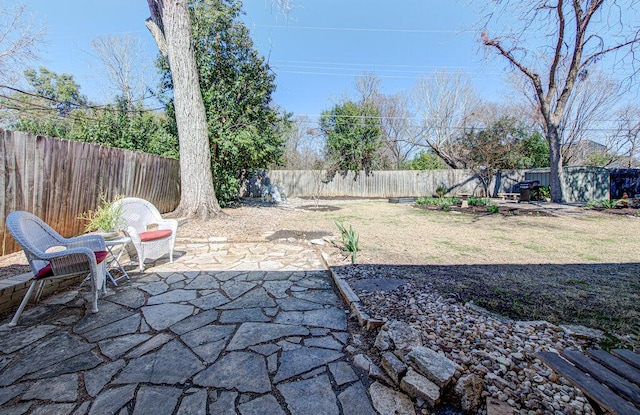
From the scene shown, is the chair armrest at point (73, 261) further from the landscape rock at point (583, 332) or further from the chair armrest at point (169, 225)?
the landscape rock at point (583, 332)

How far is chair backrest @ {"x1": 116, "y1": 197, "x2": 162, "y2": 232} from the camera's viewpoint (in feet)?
11.6

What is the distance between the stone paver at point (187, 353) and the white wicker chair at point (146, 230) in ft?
1.66

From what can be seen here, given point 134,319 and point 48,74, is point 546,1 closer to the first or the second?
point 134,319

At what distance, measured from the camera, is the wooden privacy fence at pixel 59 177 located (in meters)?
3.32

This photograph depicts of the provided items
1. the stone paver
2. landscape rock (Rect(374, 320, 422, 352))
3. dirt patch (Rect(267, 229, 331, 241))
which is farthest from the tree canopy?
landscape rock (Rect(374, 320, 422, 352))

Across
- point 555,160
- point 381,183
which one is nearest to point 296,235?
point 555,160

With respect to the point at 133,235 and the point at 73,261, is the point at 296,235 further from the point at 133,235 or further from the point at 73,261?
the point at 73,261

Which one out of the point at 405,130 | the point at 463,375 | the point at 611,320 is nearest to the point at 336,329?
the point at 463,375

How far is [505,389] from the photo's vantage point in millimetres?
1343

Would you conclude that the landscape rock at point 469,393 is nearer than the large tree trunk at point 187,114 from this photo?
Yes

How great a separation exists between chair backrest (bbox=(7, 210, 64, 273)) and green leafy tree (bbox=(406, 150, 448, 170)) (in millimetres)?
19748

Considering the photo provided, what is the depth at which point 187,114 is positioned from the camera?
598 centimetres

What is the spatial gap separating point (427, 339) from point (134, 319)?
7.41ft

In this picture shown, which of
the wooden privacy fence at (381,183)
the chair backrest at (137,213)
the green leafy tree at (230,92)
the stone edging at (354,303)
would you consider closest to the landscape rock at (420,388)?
the stone edging at (354,303)
